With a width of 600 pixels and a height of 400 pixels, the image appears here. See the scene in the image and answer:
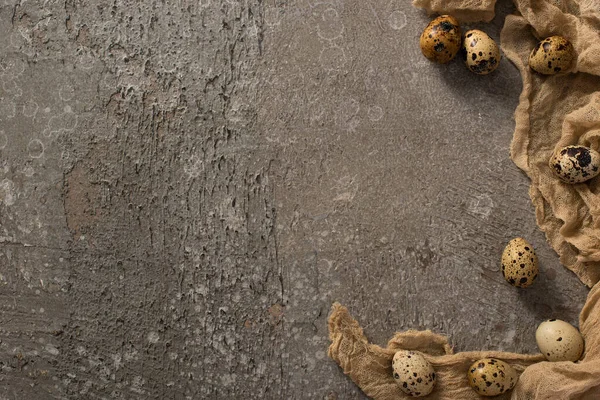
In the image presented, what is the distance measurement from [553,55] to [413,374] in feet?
2.65

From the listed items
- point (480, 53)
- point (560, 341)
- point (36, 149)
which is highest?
point (480, 53)

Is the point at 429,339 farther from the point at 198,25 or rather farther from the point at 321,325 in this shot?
the point at 198,25

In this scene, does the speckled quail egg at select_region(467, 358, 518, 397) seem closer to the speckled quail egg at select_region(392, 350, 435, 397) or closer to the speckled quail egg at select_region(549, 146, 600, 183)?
the speckled quail egg at select_region(392, 350, 435, 397)

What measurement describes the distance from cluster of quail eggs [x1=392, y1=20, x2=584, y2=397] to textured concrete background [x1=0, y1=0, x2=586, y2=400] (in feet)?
0.20

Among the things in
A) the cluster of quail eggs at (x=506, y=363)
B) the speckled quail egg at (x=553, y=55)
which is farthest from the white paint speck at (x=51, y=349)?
the speckled quail egg at (x=553, y=55)

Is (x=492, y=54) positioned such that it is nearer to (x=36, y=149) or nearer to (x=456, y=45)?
(x=456, y=45)

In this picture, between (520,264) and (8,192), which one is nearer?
(520,264)

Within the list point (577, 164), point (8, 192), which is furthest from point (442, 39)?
point (8, 192)

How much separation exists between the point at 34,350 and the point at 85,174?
0.47 m

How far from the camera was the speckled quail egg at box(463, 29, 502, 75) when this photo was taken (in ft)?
4.87

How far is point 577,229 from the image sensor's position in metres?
1.50

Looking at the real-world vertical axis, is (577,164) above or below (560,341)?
above

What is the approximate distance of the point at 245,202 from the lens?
156cm

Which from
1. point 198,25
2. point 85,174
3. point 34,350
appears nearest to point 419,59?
point 198,25
